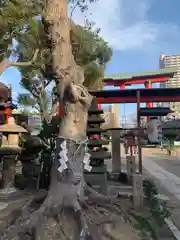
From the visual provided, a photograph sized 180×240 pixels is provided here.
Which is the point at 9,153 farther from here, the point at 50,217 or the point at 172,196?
the point at 172,196

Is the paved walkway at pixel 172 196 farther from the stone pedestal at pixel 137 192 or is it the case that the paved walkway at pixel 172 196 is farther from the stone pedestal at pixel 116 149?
the stone pedestal at pixel 116 149

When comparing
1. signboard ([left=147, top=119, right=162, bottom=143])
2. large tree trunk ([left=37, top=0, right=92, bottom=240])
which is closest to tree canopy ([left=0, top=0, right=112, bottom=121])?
large tree trunk ([left=37, top=0, right=92, bottom=240])

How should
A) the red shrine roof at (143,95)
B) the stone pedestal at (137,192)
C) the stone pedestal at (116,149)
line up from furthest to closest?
the stone pedestal at (116,149), the red shrine roof at (143,95), the stone pedestal at (137,192)

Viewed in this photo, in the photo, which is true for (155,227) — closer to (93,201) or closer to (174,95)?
(93,201)

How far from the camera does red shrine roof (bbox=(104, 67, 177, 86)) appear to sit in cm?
2242

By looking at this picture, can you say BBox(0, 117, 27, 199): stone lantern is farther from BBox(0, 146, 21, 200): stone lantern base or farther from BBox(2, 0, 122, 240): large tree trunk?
BBox(2, 0, 122, 240): large tree trunk

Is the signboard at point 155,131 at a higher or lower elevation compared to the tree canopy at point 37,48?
lower

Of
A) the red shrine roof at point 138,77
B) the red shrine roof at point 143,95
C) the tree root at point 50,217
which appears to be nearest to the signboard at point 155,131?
the red shrine roof at point 143,95

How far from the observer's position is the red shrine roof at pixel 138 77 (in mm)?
22422

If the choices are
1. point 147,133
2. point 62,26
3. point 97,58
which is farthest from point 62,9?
point 97,58

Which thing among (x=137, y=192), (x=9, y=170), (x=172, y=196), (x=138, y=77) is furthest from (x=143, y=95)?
(x=138, y=77)

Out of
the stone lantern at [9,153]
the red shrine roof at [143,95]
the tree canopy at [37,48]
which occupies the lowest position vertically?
the stone lantern at [9,153]

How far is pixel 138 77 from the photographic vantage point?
76.9 feet

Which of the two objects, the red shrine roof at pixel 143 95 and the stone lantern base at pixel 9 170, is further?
the red shrine roof at pixel 143 95
